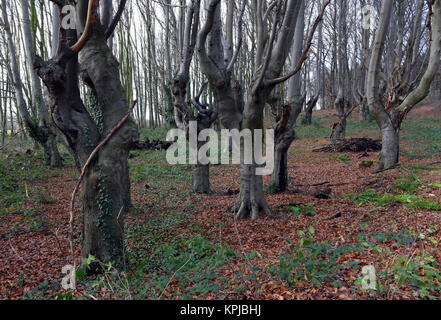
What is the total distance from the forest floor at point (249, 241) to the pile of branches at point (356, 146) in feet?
13.3

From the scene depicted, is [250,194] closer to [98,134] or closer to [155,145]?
[98,134]

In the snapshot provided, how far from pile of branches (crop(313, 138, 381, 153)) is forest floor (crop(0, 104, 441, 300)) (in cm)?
405

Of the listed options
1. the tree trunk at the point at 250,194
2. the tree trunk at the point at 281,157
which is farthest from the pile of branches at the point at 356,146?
the tree trunk at the point at 250,194

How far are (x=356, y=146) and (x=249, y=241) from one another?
10232mm

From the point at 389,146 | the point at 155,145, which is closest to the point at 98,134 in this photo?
the point at 389,146

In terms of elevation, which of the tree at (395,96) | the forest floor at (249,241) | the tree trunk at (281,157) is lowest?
the forest floor at (249,241)

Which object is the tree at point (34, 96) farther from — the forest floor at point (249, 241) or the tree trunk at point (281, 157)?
the tree trunk at point (281, 157)

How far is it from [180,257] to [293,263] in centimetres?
152

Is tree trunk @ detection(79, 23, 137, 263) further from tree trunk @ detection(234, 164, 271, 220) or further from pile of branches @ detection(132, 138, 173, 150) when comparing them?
pile of branches @ detection(132, 138, 173, 150)

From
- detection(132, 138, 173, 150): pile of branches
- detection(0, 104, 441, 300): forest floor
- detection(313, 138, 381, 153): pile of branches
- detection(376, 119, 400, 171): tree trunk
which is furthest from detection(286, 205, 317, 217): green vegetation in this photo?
detection(132, 138, 173, 150): pile of branches

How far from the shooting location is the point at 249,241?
4.57 metres

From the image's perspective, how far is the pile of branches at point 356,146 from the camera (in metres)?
12.8

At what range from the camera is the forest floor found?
113 inches
